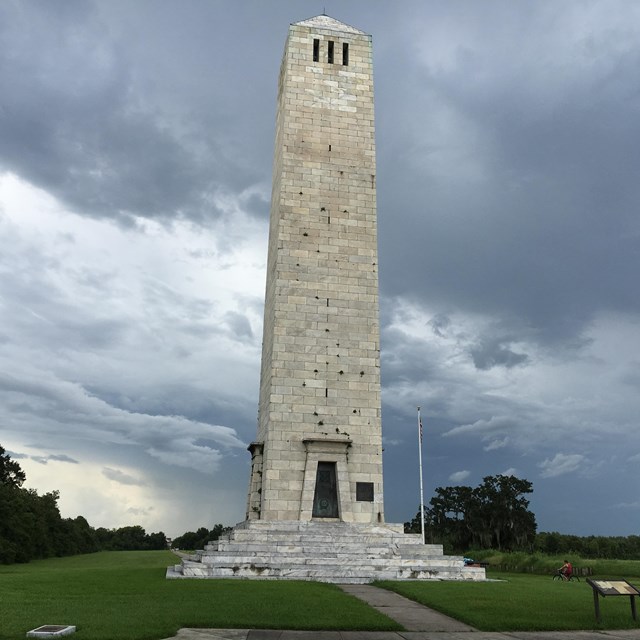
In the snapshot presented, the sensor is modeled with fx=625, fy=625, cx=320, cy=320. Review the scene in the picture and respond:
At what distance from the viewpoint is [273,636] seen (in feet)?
31.6

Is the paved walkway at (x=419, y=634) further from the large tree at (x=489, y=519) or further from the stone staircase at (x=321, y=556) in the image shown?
the large tree at (x=489, y=519)

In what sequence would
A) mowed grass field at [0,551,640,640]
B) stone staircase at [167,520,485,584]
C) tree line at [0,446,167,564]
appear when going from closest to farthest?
mowed grass field at [0,551,640,640] → stone staircase at [167,520,485,584] → tree line at [0,446,167,564]

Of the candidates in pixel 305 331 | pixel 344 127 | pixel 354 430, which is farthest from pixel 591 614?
pixel 344 127

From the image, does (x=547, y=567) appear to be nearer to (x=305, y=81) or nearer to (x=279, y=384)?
(x=279, y=384)

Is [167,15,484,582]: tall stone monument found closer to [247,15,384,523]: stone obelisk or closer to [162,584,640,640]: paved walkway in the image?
[247,15,384,523]: stone obelisk

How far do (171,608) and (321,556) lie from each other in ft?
34.5

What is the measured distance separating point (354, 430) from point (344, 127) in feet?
49.4

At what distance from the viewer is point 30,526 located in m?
52.2

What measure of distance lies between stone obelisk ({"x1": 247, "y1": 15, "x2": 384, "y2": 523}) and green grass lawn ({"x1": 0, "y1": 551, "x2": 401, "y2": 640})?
832cm

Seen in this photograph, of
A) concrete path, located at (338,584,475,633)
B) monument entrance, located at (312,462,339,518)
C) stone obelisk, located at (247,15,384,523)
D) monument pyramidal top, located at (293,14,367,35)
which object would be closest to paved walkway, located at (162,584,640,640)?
concrete path, located at (338,584,475,633)

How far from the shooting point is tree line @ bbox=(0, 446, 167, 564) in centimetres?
4772

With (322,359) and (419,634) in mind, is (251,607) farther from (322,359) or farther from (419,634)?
(322,359)

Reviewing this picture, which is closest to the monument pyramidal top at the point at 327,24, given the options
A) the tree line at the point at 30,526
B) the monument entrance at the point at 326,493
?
the monument entrance at the point at 326,493

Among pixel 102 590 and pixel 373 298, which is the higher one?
pixel 373 298
